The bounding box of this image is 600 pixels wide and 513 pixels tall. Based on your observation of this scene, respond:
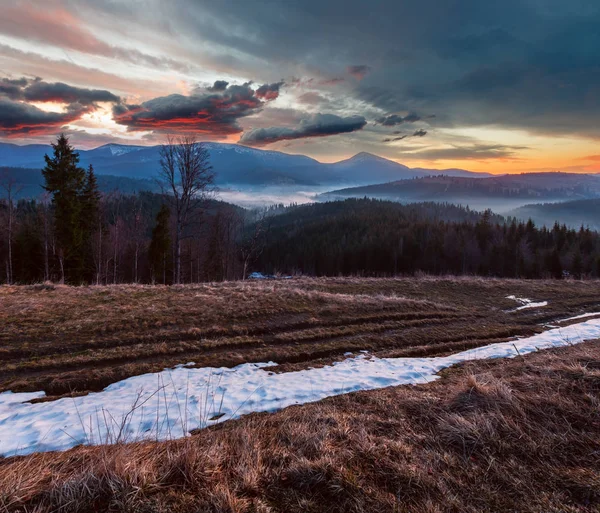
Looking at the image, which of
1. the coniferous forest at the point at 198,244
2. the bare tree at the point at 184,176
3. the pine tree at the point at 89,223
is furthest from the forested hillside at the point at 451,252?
the pine tree at the point at 89,223

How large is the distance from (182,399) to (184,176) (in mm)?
21182

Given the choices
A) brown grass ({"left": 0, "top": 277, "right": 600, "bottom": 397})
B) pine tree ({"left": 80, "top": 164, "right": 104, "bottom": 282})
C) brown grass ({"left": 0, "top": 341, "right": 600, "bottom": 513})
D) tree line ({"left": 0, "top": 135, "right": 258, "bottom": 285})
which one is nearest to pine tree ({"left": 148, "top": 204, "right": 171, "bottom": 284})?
tree line ({"left": 0, "top": 135, "right": 258, "bottom": 285})

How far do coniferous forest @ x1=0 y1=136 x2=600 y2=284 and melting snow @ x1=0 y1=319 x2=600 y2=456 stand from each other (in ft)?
57.9

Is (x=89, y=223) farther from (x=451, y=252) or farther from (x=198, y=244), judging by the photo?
(x=451, y=252)

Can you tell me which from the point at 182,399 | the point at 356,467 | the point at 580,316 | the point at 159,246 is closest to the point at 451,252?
the point at 580,316

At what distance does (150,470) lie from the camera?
2.62 metres

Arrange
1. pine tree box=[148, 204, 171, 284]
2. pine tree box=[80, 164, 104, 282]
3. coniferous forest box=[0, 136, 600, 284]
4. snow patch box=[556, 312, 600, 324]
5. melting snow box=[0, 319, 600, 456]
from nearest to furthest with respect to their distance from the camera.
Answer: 1. melting snow box=[0, 319, 600, 456]
2. snow patch box=[556, 312, 600, 324]
3. coniferous forest box=[0, 136, 600, 284]
4. pine tree box=[80, 164, 104, 282]
5. pine tree box=[148, 204, 171, 284]

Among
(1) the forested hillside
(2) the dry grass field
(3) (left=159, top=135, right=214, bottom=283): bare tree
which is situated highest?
(3) (left=159, top=135, right=214, bottom=283): bare tree

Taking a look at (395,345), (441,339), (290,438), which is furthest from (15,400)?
(441,339)

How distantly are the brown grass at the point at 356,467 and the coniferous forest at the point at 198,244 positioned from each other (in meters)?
22.1

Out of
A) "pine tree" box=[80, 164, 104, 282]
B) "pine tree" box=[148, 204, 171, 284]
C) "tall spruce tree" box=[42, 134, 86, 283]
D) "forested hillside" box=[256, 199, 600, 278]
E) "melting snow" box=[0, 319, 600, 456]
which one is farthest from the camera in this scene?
"forested hillside" box=[256, 199, 600, 278]

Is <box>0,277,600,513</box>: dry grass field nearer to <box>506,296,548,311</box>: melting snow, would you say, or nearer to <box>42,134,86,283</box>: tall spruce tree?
<box>506,296,548,311</box>: melting snow

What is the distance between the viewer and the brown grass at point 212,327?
8.34 meters

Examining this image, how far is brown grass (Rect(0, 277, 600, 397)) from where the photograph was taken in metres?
8.34
